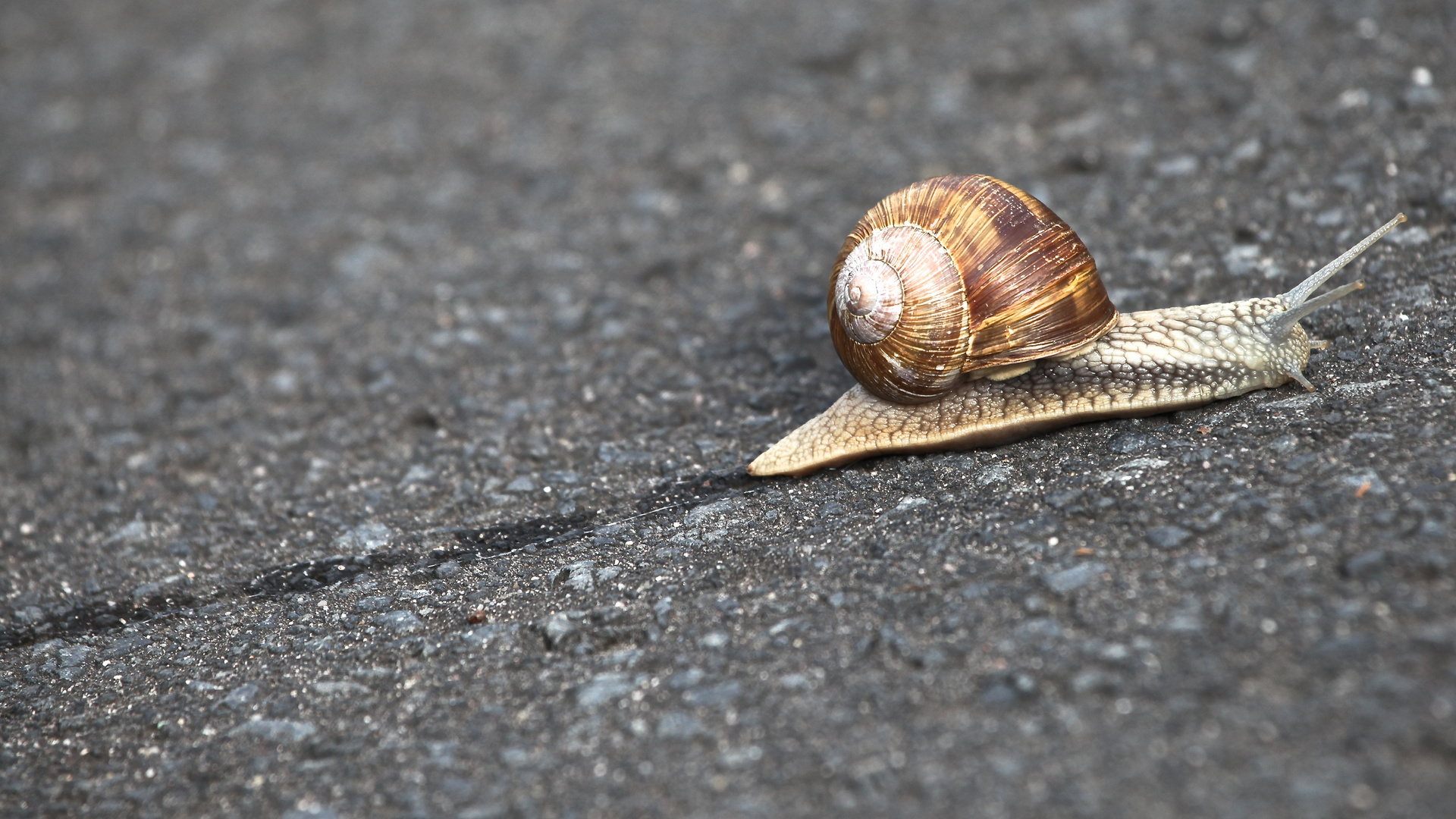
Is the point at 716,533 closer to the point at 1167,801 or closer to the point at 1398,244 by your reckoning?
the point at 1167,801

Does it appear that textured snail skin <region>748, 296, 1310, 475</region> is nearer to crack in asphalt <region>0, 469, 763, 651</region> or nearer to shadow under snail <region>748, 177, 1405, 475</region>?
shadow under snail <region>748, 177, 1405, 475</region>

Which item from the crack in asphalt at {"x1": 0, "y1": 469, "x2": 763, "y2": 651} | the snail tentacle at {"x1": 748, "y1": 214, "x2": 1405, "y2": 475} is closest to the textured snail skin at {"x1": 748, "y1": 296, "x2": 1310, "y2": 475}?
the snail tentacle at {"x1": 748, "y1": 214, "x2": 1405, "y2": 475}

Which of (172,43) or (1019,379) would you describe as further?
(172,43)

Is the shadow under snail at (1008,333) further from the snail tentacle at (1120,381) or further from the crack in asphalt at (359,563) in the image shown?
the crack in asphalt at (359,563)

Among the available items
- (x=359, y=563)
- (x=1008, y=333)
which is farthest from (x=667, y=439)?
(x=1008, y=333)

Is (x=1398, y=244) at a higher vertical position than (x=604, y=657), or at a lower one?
higher

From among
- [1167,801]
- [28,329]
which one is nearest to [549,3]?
[28,329]
